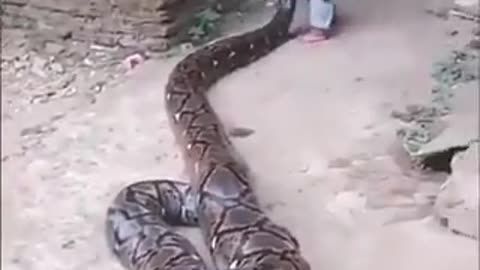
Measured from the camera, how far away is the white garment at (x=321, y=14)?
519 cm

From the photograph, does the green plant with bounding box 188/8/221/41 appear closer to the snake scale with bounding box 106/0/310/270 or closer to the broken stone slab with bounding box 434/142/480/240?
the snake scale with bounding box 106/0/310/270

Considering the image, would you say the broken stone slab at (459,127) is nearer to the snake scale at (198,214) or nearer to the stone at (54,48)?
the snake scale at (198,214)

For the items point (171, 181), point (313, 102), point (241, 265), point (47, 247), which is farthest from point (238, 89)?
point (241, 265)

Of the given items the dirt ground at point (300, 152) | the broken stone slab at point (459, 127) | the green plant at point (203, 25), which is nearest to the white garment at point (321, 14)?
the dirt ground at point (300, 152)

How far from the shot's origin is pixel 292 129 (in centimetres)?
388

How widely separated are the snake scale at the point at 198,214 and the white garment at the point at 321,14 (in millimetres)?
1372

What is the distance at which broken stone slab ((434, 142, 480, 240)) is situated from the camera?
263 centimetres

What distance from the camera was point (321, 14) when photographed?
521 centimetres

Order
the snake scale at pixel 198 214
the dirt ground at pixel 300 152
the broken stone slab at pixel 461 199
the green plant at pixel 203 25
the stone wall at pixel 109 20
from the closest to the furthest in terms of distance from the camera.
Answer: the snake scale at pixel 198 214 → the broken stone slab at pixel 461 199 → the dirt ground at pixel 300 152 → the stone wall at pixel 109 20 → the green plant at pixel 203 25

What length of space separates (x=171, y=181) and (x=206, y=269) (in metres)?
0.77

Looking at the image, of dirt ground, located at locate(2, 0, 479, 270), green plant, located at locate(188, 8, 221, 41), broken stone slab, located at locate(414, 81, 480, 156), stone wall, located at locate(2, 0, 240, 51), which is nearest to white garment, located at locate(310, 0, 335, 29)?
dirt ground, located at locate(2, 0, 479, 270)

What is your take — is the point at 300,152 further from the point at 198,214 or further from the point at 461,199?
the point at 461,199

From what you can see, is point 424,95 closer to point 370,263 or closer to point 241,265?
point 370,263

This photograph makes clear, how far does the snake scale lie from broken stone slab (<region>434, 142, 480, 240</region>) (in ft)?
1.79
